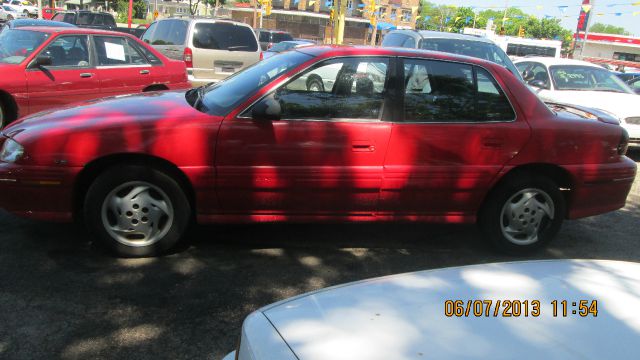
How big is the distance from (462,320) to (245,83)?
9.96 ft

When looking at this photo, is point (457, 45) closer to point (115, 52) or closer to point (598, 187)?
point (598, 187)

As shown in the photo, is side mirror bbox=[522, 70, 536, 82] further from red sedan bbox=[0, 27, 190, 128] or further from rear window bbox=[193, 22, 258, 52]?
red sedan bbox=[0, 27, 190, 128]

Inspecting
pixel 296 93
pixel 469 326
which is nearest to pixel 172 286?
pixel 296 93

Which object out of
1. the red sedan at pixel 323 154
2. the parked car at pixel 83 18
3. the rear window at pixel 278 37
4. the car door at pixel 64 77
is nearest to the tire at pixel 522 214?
the red sedan at pixel 323 154

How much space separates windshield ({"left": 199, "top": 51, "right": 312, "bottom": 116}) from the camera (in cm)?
396

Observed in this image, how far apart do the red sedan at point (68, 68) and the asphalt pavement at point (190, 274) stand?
290 cm

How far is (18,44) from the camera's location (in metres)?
7.33

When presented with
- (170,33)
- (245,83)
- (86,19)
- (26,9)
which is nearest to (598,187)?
(245,83)

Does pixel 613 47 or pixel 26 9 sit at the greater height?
pixel 613 47

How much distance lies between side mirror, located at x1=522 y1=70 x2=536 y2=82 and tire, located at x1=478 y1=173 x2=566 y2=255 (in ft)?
20.6

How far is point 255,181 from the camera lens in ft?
12.7

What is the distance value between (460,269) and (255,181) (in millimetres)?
2044

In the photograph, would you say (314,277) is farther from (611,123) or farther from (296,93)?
(611,123)

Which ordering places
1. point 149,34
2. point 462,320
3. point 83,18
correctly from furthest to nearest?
point 83,18
point 149,34
point 462,320
